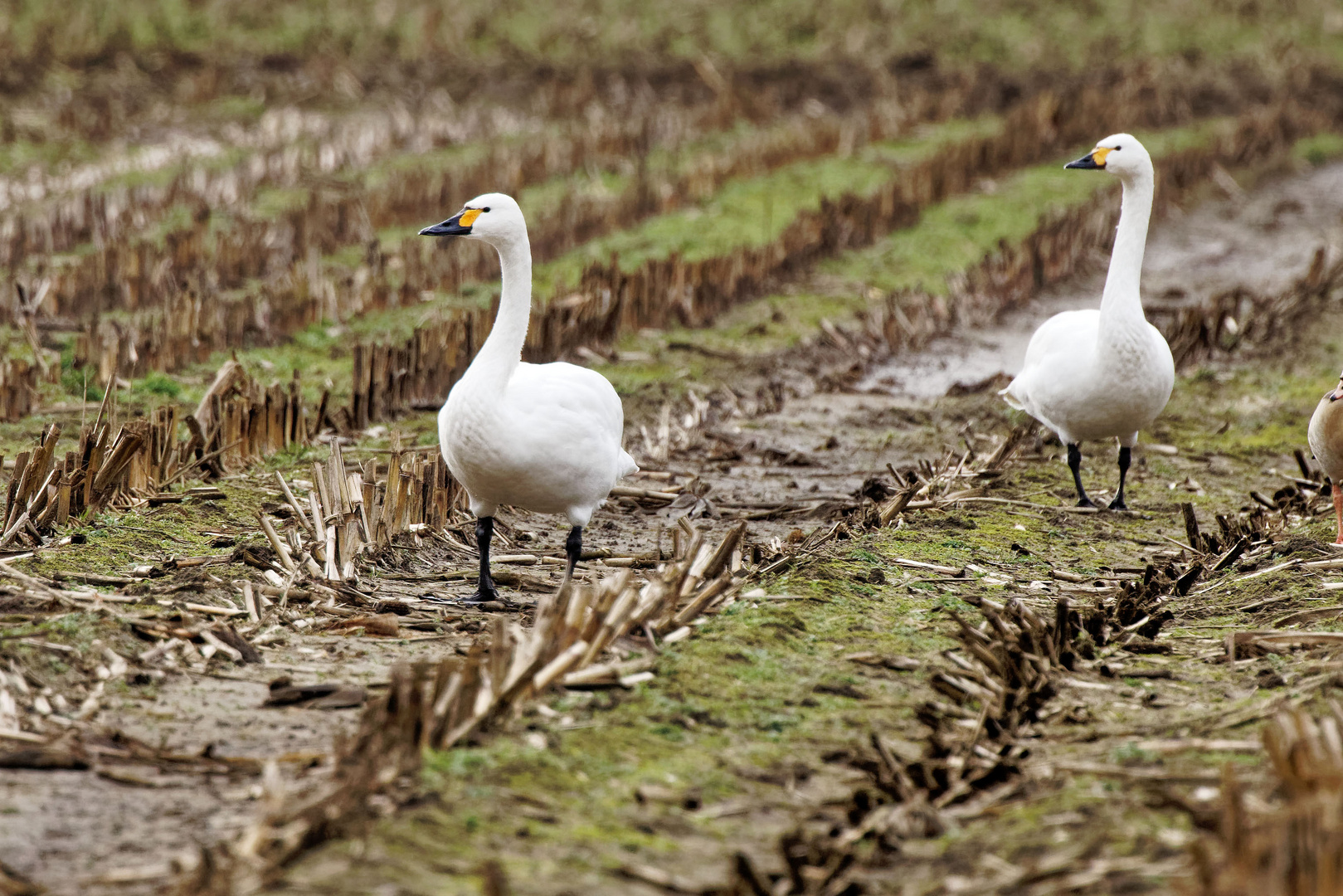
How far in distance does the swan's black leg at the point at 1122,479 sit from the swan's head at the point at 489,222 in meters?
3.81

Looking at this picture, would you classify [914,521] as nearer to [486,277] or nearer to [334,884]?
[334,884]

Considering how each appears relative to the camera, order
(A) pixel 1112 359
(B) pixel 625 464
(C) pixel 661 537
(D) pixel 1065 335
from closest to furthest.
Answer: (B) pixel 625 464, (C) pixel 661 537, (A) pixel 1112 359, (D) pixel 1065 335

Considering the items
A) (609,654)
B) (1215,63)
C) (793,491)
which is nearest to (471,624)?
(609,654)

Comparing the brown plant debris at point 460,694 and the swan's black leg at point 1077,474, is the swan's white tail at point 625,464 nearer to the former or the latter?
the brown plant debris at point 460,694

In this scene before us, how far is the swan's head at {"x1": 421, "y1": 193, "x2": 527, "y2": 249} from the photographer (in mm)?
6312

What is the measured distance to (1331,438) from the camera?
21.9 ft

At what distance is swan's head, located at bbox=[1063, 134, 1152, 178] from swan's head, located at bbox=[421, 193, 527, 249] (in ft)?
12.1

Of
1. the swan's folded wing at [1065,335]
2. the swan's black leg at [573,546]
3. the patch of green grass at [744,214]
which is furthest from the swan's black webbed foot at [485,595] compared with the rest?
the patch of green grass at [744,214]

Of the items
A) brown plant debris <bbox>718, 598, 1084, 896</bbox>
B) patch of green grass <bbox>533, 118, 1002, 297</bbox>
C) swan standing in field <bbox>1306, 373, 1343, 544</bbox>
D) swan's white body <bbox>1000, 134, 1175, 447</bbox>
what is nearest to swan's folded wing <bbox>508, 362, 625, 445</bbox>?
brown plant debris <bbox>718, 598, 1084, 896</bbox>

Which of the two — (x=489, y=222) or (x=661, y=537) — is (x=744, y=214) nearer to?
(x=661, y=537)

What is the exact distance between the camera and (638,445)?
9172 mm

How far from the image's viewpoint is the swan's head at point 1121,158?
8.44 meters

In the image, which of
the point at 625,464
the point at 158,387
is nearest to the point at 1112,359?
the point at 625,464

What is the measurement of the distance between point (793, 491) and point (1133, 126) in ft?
53.4
